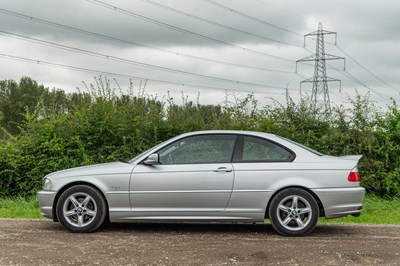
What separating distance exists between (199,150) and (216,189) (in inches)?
26.6

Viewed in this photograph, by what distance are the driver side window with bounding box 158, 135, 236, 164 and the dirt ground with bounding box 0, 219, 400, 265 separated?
1.11 m

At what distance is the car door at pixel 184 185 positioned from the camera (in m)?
8.41

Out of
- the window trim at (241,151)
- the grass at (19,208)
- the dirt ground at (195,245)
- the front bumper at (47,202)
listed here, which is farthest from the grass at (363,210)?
the window trim at (241,151)

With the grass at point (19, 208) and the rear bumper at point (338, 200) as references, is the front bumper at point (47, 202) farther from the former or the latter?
the rear bumper at point (338, 200)

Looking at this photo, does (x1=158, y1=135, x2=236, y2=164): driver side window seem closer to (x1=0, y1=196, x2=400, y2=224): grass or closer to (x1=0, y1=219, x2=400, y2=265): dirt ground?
(x1=0, y1=219, x2=400, y2=265): dirt ground

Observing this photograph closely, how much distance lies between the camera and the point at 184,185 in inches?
→ 331

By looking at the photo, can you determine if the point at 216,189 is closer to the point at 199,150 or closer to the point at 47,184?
the point at 199,150

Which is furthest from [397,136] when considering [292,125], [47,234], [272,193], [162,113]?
[47,234]

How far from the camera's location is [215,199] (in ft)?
27.6

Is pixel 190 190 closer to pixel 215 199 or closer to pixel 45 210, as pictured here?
pixel 215 199

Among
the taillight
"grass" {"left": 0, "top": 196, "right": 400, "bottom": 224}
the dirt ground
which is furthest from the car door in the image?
"grass" {"left": 0, "top": 196, "right": 400, "bottom": 224}

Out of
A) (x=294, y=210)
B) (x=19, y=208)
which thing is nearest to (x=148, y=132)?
(x=19, y=208)

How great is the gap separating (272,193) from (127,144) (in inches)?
244

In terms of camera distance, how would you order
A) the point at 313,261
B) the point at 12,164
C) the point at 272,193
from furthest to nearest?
the point at 12,164
the point at 272,193
the point at 313,261
